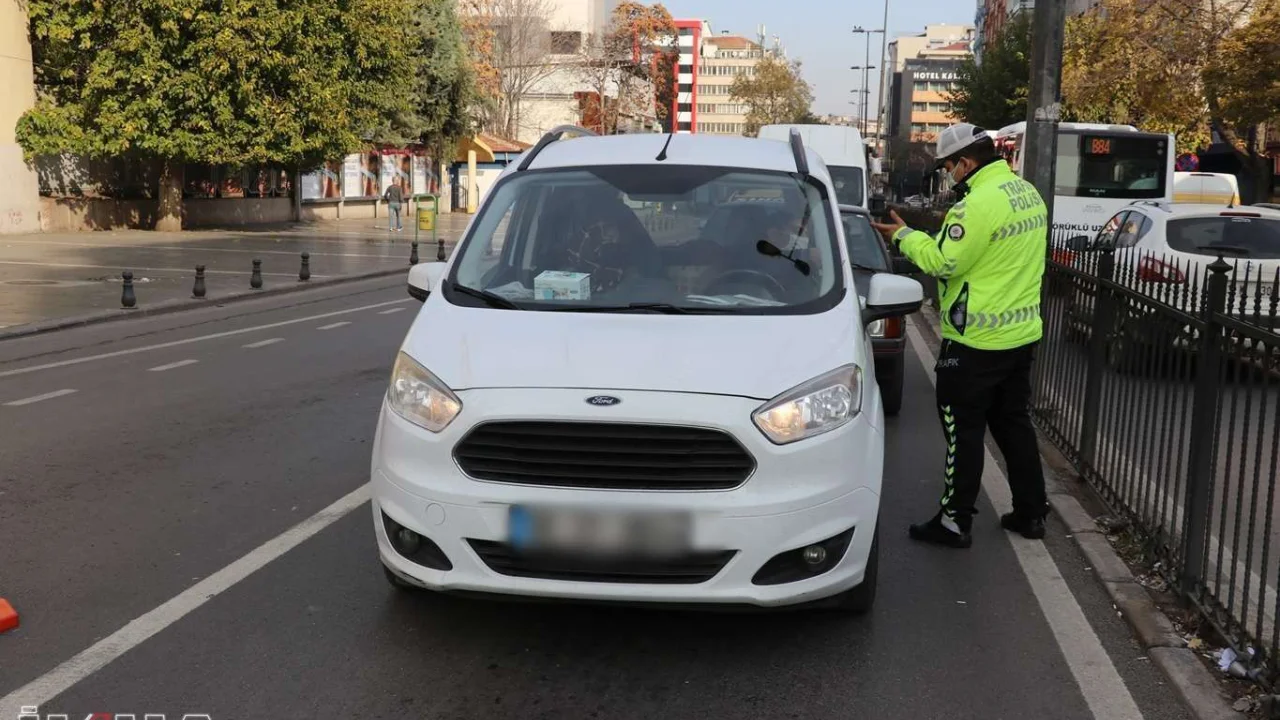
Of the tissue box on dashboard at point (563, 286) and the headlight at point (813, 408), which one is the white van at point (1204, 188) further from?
the headlight at point (813, 408)

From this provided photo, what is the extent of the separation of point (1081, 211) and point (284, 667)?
24.1 metres

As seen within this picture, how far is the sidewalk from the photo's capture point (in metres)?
17.0

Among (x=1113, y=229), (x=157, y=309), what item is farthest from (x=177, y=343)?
(x=1113, y=229)

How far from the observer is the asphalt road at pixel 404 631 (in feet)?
13.0

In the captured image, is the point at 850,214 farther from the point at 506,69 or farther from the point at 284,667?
the point at 506,69

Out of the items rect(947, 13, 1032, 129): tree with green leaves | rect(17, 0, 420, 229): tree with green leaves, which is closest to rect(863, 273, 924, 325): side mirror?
rect(17, 0, 420, 229): tree with green leaves

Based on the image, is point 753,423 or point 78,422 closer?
point 753,423

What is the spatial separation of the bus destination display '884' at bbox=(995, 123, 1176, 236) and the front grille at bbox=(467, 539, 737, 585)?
23094 millimetres

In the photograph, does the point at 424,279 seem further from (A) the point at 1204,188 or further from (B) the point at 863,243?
(A) the point at 1204,188

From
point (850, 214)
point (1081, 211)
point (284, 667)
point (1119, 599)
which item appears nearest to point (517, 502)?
point (284, 667)

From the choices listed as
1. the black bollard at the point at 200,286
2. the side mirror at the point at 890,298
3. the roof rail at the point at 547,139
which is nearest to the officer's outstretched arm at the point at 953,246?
the side mirror at the point at 890,298

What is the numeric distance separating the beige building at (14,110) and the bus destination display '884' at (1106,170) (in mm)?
23806

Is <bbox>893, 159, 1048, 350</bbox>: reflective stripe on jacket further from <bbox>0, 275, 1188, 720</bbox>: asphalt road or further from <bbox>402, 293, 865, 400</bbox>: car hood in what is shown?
<bbox>0, 275, 1188, 720</bbox>: asphalt road

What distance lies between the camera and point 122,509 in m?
6.25
